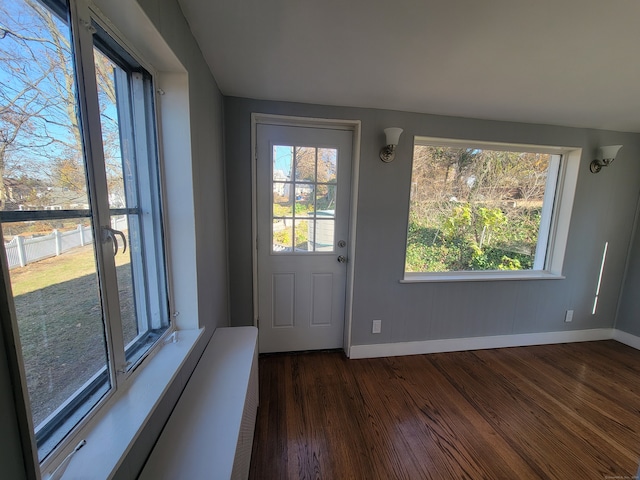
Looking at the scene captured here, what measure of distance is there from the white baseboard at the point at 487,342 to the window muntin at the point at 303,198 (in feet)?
3.37

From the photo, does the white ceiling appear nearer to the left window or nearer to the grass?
the left window

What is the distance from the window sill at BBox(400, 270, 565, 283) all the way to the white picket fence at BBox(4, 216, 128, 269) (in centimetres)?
210

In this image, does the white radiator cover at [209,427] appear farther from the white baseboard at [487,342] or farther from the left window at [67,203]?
the white baseboard at [487,342]

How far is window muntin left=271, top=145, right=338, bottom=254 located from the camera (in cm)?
203

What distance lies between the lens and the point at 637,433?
5.03 ft

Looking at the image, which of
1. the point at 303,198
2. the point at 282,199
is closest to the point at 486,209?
the point at 303,198

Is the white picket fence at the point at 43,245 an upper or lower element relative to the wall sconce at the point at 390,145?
lower

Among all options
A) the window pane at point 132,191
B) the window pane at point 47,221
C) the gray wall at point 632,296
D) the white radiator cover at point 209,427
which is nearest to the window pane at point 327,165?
the window pane at point 132,191

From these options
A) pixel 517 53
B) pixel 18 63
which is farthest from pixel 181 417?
pixel 517 53

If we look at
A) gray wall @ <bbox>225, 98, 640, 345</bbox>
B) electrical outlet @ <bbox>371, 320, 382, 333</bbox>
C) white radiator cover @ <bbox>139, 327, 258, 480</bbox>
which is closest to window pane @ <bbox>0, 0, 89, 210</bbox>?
white radiator cover @ <bbox>139, 327, 258, 480</bbox>

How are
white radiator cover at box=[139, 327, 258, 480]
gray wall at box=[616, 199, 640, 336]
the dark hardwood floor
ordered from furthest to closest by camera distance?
gray wall at box=[616, 199, 640, 336] < the dark hardwood floor < white radiator cover at box=[139, 327, 258, 480]

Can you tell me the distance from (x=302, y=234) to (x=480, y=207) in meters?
1.73

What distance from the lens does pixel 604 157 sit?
221cm

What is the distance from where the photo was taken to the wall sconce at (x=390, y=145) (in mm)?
1872
